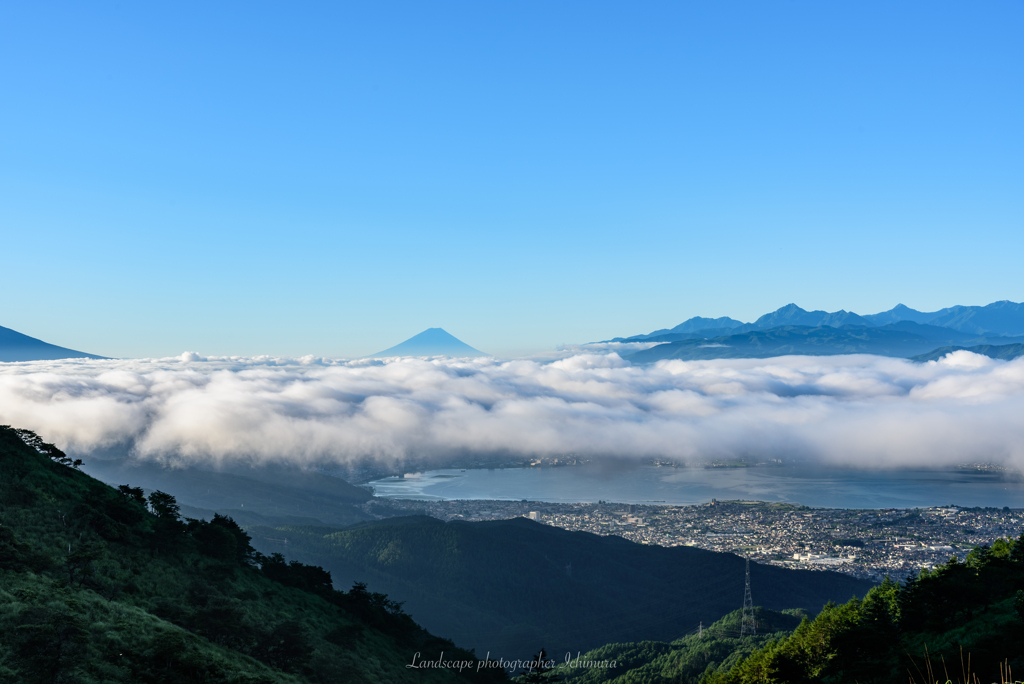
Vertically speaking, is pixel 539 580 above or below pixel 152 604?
below

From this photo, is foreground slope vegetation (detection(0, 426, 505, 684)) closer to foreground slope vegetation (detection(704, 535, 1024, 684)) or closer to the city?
foreground slope vegetation (detection(704, 535, 1024, 684))

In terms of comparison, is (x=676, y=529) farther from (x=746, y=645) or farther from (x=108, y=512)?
(x=108, y=512)

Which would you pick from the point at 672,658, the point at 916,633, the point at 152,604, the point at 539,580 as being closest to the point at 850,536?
the point at 539,580

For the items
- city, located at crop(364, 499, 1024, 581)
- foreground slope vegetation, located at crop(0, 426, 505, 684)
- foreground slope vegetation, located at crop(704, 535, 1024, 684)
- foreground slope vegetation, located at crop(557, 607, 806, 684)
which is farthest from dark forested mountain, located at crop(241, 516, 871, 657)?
foreground slope vegetation, located at crop(704, 535, 1024, 684)

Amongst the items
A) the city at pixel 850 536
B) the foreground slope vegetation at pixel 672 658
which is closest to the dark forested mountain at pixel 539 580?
the city at pixel 850 536

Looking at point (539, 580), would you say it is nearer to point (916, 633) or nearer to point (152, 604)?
point (916, 633)
